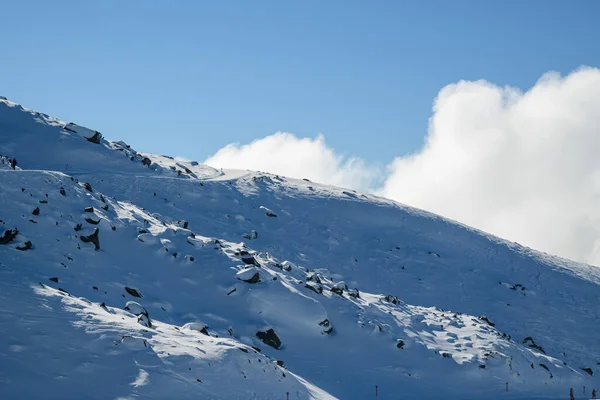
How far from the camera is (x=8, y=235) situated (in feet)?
68.3

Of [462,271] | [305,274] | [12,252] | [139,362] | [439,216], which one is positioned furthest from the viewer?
[439,216]

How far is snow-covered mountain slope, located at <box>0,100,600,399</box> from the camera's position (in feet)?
54.7

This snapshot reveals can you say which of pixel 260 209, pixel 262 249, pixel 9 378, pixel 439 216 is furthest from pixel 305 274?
pixel 439 216

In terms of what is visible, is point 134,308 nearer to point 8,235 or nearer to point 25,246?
point 25,246

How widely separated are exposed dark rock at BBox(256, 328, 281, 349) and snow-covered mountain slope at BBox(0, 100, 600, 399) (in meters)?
0.10

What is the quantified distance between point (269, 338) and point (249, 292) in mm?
2861

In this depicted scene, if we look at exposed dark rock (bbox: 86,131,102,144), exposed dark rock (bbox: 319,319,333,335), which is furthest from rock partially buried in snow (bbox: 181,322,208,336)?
exposed dark rock (bbox: 86,131,102,144)

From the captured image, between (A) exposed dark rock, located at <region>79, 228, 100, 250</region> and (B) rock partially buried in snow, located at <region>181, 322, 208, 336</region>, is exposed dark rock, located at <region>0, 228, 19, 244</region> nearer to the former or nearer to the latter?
(A) exposed dark rock, located at <region>79, 228, 100, 250</region>

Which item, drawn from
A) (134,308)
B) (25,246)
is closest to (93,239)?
(25,246)

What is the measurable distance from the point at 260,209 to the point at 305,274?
1412cm

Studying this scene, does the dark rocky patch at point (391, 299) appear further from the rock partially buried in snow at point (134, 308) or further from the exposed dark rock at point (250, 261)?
the rock partially buried in snow at point (134, 308)

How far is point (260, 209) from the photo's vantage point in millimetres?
45125

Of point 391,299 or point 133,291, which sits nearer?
point 133,291

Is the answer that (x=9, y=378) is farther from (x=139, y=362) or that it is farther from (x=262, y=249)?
(x=262, y=249)
